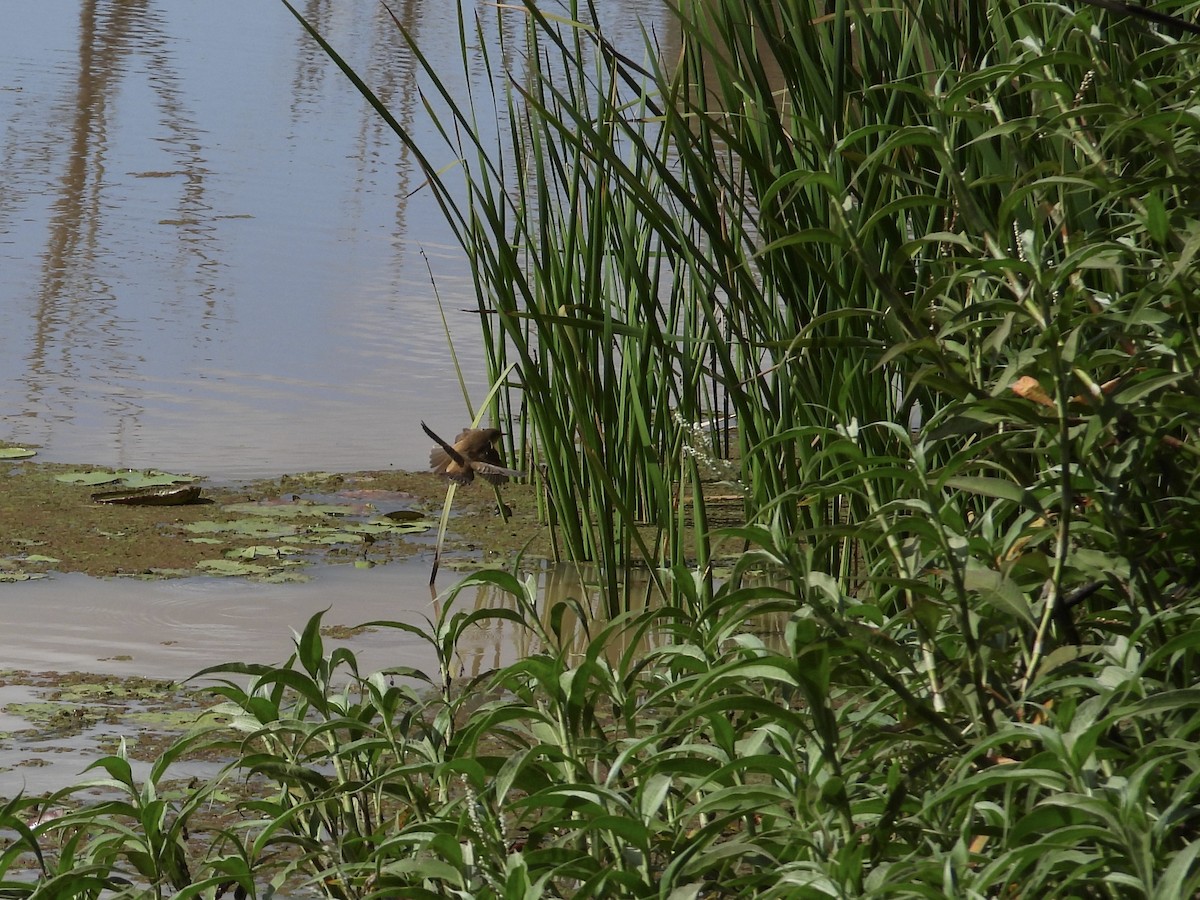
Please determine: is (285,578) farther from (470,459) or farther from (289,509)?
(470,459)

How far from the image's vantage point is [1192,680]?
125 cm

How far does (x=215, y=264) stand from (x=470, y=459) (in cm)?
392

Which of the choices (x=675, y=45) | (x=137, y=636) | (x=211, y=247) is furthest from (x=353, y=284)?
(x=675, y=45)

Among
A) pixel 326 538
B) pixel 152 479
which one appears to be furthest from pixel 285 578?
pixel 152 479

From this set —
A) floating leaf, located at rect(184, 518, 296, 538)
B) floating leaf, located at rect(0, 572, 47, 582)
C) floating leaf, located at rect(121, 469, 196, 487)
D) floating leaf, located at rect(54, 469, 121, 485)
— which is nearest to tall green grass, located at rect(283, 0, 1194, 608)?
floating leaf, located at rect(184, 518, 296, 538)

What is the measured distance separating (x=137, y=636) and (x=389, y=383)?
2071 millimetres

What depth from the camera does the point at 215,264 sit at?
552 cm

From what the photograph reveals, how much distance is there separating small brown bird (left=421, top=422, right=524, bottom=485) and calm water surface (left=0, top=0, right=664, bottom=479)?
0.91m

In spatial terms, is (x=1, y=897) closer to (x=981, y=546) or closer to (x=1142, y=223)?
(x=981, y=546)

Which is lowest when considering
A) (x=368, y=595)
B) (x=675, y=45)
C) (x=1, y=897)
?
(x=1, y=897)

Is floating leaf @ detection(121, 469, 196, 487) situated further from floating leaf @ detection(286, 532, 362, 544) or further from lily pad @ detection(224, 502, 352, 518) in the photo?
floating leaf @ detection(286, 532, 362, 544)

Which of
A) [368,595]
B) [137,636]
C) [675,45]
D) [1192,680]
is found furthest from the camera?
[675,45]

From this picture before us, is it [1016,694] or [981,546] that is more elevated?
[981,546]

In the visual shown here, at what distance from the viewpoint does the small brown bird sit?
1.85m
